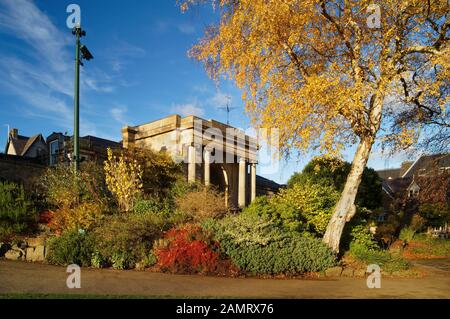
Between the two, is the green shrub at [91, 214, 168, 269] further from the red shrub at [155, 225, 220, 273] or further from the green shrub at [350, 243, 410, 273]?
the green shrub at [350, 243, 410, 273]

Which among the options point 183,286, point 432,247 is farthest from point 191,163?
point 432,247

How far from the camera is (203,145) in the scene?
2666 cm

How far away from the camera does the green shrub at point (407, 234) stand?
25.7 m

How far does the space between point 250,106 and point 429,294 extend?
7.44m

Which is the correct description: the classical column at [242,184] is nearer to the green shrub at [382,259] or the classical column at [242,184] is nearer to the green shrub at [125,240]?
the green shrub at [382,259]

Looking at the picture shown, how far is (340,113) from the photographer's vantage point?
11.1 m

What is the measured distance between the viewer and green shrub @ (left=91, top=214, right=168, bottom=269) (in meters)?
9.83

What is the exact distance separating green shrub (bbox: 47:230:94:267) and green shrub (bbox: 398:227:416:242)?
22989mm

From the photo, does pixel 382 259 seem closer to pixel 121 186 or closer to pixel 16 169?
pixel 121 186

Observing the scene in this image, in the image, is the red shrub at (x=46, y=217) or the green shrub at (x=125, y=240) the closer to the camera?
the green shrub at (x=125, y=240)

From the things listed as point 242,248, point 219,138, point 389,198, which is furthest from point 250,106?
point 389,198

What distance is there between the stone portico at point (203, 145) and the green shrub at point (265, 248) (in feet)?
33.6

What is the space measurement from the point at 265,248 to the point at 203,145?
55.3ft

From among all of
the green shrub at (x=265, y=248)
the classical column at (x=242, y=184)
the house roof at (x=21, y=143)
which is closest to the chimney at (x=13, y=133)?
the house roof at (x=21, y=143)
